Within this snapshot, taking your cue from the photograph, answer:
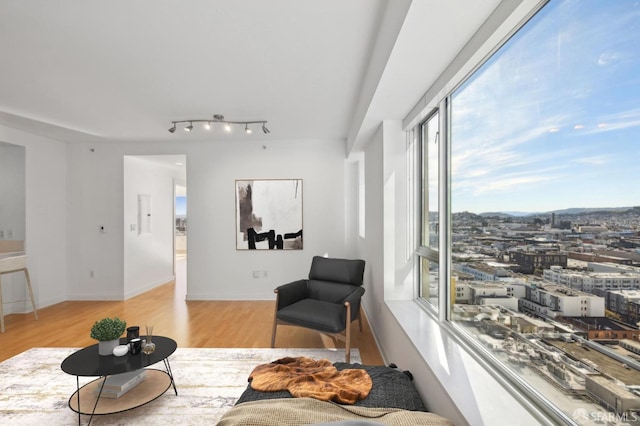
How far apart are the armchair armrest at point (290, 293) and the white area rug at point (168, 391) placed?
48 cm

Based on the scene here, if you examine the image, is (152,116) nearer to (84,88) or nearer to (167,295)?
(84,88)

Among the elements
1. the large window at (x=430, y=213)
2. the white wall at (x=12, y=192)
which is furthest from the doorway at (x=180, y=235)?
the large window at (x=430, y=213)

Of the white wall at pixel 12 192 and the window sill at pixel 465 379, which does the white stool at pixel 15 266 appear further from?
the window sill at pixel 465 379

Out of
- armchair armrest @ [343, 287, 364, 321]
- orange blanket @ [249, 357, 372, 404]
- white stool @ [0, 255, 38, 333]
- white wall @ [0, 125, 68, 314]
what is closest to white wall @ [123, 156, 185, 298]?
white wall @ [0, 125, 68, 314]

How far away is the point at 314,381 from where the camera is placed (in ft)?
5.98

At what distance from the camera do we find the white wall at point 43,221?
4.59 meters

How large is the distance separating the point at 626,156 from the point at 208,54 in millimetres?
2519

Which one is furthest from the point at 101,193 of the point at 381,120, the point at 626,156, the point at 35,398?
the point at 626,156

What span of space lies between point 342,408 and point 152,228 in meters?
5.63

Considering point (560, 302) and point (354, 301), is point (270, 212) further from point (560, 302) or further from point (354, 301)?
point (560, 302)

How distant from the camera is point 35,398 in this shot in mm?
2395

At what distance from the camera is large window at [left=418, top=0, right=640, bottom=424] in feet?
3.00

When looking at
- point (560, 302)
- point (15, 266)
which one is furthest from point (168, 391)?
point (15, 266)

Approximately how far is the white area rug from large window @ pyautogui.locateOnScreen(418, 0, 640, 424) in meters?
1.87
